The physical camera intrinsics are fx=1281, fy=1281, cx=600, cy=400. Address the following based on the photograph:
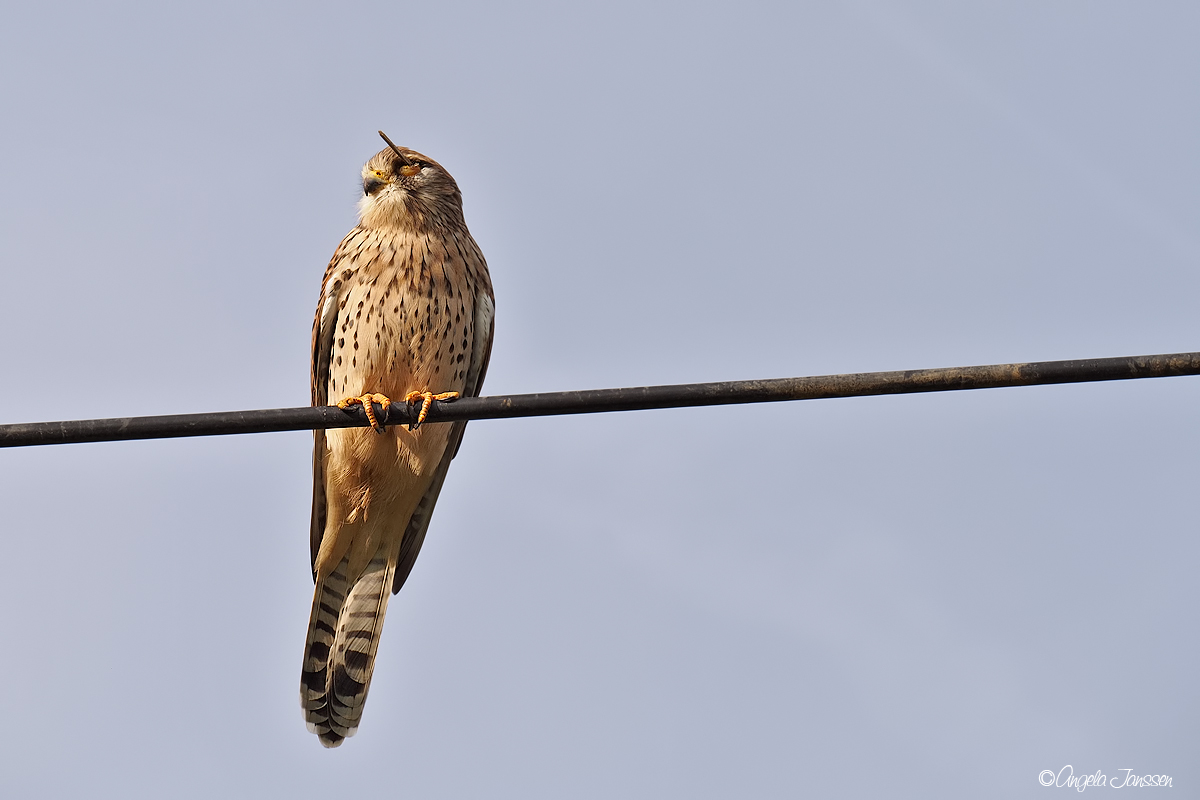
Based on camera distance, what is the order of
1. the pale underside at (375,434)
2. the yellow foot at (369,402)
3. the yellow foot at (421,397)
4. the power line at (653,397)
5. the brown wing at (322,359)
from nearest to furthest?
the power line at (653,397) → the yellow foot at (421,397) → the yellow foot at (369,402) → the pale underside at (375,434) → the brown wing at (322,359)

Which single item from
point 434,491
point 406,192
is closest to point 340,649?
point 434,491

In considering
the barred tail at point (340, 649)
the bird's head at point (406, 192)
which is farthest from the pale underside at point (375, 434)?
the bird's head at point (406, 192)

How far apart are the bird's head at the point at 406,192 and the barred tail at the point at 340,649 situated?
2135mm

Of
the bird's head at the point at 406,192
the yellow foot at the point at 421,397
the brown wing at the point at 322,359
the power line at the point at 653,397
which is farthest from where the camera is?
the bird's head at the point at 406,192

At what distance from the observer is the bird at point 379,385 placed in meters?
7.23

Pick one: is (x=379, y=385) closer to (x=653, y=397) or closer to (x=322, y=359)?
(x=322, y=359)

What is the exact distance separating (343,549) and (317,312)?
1.46 meters

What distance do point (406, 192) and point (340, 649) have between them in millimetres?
2824

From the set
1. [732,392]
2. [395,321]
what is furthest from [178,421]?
[395,321]

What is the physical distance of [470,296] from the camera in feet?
24.9

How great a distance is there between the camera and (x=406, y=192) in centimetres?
793

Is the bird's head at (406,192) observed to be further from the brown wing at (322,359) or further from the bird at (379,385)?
the brown wing at (322,359)

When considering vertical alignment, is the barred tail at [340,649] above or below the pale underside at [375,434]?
below

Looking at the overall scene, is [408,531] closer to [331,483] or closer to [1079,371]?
[331,483]
